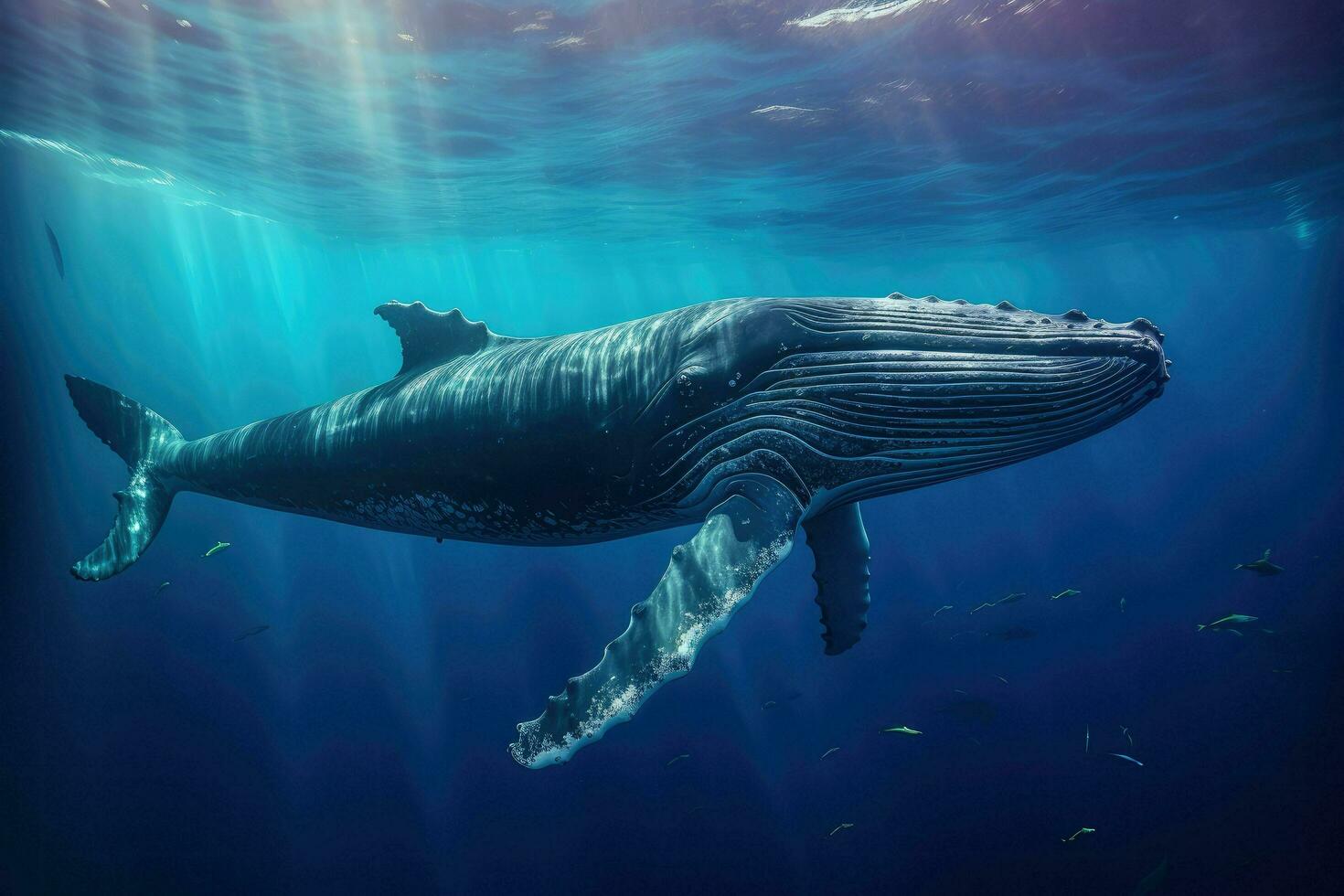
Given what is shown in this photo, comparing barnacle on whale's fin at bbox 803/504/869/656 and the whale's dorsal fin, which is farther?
the whale's dorsal fin

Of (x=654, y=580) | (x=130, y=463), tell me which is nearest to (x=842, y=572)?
(x=130, y=463)

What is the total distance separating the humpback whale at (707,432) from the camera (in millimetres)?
3895

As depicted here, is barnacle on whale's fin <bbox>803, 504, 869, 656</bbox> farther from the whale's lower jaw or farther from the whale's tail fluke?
the whale's tail fluke

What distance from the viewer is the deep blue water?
11633 millimetres

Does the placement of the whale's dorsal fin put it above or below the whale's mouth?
above

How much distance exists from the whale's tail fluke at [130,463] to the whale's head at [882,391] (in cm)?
759

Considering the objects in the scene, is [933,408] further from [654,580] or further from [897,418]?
[654,580]

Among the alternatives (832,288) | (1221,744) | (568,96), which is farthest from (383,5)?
(832,288)

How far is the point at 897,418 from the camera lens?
416 centimetres

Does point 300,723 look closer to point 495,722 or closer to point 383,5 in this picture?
point 495,722

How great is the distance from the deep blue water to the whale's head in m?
9.75

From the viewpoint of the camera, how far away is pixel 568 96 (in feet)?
57.2

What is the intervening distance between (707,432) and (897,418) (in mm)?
1341

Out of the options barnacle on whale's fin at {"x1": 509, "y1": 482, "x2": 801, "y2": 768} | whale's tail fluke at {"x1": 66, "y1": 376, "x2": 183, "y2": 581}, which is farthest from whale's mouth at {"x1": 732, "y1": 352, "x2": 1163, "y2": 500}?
whale's tail fluke at {"x1": 66, "y1": 376, "x2": 183, "y2": 581}
